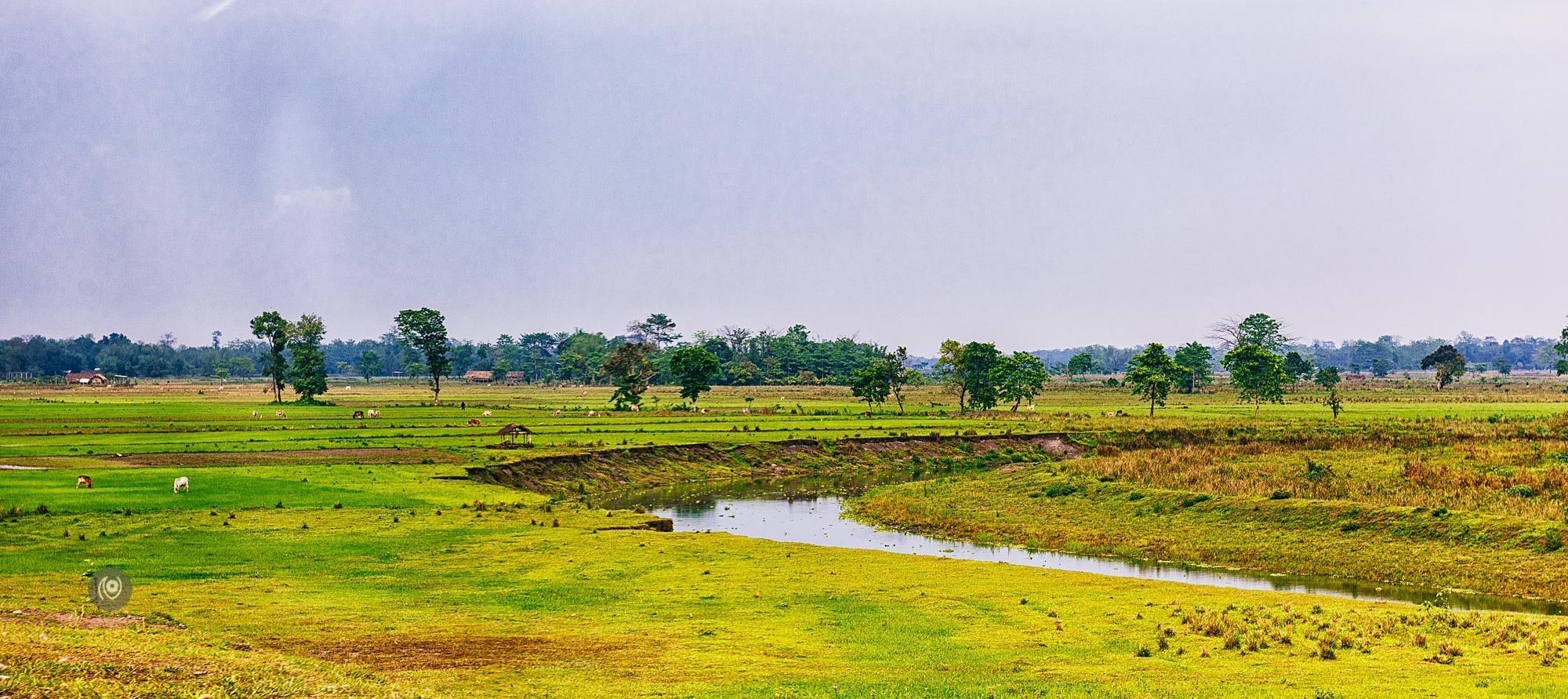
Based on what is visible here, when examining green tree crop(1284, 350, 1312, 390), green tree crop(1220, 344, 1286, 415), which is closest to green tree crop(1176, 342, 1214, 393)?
green tree crop(1284, 350, 1312, 390)

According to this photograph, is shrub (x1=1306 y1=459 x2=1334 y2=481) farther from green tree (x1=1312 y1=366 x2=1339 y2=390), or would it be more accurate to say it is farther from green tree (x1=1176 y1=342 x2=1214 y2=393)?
green tree (x1=1312 y1=366 x2=1339 y2=390)

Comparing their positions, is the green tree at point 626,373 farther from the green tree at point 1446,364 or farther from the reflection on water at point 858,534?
the green tree at point 1446,364

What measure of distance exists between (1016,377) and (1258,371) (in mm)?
26184

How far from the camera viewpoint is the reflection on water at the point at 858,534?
113 feet

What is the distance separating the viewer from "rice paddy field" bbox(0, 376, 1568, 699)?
19.5 meters

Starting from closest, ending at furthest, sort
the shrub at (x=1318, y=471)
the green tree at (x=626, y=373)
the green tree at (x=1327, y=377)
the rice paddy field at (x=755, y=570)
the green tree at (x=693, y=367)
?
1. the rice paddy field at (x=755, y=570)
2. the shrub at (x=1318, y=471)
3. the green tree at (x=693, y=367)
4. the green tree at (x=626, y=373)
5. the green tree at (x=1327, y=377)

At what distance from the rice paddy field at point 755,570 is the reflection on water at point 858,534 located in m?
1.10

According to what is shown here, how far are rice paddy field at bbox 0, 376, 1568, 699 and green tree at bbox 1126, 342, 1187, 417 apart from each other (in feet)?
130

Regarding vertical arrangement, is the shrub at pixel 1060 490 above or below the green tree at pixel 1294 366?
below

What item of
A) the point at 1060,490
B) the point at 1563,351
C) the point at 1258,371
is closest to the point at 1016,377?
the point at 1258,371

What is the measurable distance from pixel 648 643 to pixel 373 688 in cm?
662

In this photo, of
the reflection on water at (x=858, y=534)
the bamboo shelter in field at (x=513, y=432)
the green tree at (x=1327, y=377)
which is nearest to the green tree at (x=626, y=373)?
the bamboo shelter in field at (x=513, y=432)

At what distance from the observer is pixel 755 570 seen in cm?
3366

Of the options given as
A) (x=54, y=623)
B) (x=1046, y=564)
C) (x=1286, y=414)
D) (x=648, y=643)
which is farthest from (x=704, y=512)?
(x=1286, y=414)
